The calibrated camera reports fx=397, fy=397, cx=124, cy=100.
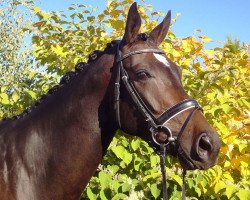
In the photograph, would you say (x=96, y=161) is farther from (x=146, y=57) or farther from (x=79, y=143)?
(x=146, y=57)

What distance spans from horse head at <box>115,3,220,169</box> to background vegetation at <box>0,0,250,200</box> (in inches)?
38.5

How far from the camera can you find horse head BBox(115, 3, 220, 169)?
7.48 feet

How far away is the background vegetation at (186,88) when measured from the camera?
11.7ft

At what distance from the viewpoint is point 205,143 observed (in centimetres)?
223

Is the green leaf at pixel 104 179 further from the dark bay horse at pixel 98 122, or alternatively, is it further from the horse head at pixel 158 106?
the horse head at pixel 158 106

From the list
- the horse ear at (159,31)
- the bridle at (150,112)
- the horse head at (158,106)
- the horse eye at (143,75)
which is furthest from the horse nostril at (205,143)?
the horse ear at (159,31)

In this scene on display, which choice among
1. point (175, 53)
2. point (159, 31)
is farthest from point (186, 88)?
point (159, 31)

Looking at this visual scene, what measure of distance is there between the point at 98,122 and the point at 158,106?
40cm

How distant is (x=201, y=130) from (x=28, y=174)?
3.54 ft

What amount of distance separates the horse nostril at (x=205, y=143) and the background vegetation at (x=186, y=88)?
1100 millimetres

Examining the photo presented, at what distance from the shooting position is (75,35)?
4508mm

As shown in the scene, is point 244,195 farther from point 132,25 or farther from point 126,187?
point 132,25

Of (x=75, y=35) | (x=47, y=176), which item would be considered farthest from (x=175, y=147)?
(x=75, y=35)

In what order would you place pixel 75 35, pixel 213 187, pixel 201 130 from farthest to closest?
1. pixel 75 35
2. pixel 213 187
3. pixel 201 130
